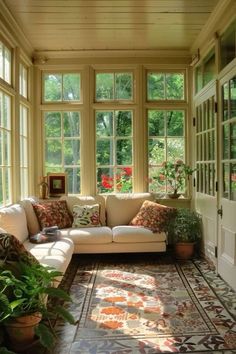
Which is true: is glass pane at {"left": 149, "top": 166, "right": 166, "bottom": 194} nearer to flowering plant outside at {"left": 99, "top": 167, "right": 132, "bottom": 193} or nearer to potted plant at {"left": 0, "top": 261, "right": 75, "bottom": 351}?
flowering plant outside at {"left": 99, "top": 167, "right": 132, "bottom": 193}

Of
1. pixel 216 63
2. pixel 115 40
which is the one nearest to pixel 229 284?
pixel 216 63

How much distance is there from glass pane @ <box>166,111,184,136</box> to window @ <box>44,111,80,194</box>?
4.49 feet

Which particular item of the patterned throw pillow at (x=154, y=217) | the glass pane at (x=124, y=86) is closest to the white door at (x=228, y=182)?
the patterned throw pillow at (x=154, y=217)

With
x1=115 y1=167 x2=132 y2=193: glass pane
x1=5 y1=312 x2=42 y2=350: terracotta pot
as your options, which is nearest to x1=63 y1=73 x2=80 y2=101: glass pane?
x1=115 y1=167 x2=132 y2=193: glass pane

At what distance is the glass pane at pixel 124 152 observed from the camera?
17.5ft

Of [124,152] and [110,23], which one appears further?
[124,152]

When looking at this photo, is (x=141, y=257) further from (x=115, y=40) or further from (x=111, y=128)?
(x=115, y=40)

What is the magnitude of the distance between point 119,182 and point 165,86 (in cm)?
161

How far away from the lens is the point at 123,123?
534 centimetres

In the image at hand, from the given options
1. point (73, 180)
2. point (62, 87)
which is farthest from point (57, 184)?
point (62, 87)

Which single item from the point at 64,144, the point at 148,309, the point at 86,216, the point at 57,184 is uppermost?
the point at 64,144

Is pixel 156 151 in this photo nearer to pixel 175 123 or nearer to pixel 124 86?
pixel 175 123

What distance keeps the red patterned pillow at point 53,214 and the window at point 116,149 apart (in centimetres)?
84

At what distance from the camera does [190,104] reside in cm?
527
